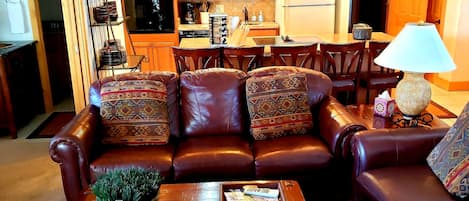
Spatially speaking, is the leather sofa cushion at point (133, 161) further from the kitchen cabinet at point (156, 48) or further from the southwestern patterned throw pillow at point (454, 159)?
the kitchen cabinet at point (156, 48)

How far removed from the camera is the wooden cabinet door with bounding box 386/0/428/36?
627 centimetres

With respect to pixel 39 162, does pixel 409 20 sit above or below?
above

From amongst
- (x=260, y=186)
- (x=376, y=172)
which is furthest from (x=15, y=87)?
(x=376, y=172)

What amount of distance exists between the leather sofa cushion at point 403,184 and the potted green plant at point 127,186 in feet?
3.75

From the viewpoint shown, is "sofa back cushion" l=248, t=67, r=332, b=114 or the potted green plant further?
"sofa back cushion" l=248, t=67, r=332, b=114

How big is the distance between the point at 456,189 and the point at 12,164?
3.42 m

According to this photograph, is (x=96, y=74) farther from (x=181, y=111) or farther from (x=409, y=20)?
(x=409, y=20)

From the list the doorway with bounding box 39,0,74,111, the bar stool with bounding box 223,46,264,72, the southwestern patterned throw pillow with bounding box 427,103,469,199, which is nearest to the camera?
the southwestern patterned throw pillow with bounding box 427,103,469,199

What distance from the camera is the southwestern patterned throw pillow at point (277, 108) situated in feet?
9.83

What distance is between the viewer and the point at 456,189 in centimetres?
208

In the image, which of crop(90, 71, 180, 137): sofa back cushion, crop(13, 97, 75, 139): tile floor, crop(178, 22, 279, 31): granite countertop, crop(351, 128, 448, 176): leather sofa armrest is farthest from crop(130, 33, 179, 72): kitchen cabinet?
crop(351, 128, 448, 176): leather sofa armrest

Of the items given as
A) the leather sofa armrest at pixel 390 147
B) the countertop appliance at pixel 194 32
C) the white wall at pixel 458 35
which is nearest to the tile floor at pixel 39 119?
the countertop appliance at pixel 194 32

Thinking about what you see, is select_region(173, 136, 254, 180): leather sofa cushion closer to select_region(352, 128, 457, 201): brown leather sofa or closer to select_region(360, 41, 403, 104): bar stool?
select_region(352, 128, 457, 201): brown leather sofa

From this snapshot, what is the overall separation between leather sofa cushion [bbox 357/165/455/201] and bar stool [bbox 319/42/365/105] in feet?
5.29
